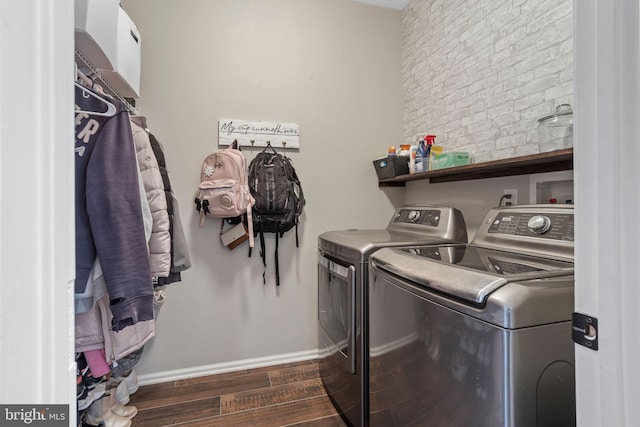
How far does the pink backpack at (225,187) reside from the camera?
1.84m

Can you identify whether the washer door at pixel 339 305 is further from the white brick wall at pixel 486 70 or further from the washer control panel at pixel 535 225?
the white brick wall at pixel 486 70

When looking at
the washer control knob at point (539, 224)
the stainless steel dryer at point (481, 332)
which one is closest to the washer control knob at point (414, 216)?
the stainless steel dryer at point (481, 332)

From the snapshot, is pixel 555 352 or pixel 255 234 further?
pixel 255 234

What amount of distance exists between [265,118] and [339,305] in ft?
4.56

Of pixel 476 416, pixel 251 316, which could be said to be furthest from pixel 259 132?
pixel 476 416

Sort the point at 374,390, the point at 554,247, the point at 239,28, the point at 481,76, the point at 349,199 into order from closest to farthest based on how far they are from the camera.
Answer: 1. the point at 554,247
2. the point at 374,390
3. the point at 481,76
4. the point at 239,28
5. the point at 349,199

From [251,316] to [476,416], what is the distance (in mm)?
1629

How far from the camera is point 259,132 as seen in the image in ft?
6.84

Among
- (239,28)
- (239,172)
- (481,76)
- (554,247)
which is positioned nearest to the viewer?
(554,247)

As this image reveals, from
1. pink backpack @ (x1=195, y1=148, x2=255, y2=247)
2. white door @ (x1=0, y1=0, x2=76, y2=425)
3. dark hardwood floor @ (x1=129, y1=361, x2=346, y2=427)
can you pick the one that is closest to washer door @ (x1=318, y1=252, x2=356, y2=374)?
dark hardwood floor @ (x1=129, y1=361, x2=346, y2=427)

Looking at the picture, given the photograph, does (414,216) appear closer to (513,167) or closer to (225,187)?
(513,167)

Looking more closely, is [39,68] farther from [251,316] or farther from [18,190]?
[251,316]

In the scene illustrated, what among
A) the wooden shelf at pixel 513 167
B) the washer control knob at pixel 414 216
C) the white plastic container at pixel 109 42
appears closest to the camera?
the white plastic container at pixel 109 42

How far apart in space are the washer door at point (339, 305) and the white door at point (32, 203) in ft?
3.85
